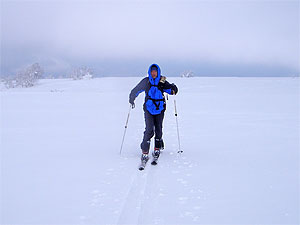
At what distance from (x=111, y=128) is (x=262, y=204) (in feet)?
24.8

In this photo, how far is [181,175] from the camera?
5.32m

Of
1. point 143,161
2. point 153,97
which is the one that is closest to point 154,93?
point 153,97

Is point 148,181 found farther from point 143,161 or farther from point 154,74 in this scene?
point 154,74

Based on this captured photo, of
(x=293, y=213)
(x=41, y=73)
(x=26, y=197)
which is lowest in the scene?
(x=293, y=213)

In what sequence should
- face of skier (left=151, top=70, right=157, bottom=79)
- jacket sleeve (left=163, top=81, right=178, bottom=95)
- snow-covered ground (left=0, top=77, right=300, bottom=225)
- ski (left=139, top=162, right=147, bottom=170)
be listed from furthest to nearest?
jacket sleeve (left=163, top=81, right=178, bottom=95) < face of skier (left=151, top=70, right=157, bottom=79) < ski (left=139, top=162, right=147, bottom=170) < snow-covered ground (left=0, top=77, right=300, bottom=225)

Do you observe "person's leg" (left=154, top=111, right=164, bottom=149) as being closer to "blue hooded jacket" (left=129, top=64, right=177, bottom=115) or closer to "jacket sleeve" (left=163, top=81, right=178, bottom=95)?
"blue hooded jacket" (left=129, top=64, right=177, bottom=115)

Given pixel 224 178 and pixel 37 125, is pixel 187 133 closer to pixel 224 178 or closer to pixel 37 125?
pixel 224 178

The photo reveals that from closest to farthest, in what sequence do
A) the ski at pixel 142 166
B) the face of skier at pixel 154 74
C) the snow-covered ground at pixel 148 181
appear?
the snow-covered ground at pixel 148 181
the ski at pixel 142 166
the face of skier at pixel 154 74

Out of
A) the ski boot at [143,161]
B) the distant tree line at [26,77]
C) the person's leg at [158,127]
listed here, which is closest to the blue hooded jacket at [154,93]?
the person's leg at [158,127]

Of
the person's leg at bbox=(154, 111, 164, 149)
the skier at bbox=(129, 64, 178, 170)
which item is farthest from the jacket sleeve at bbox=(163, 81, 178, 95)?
the person's leg at bbox=(154, 111, 164, 149)

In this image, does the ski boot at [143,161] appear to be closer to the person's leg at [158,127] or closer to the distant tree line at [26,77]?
the person's leg at [158,127]

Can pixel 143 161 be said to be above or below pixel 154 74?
below

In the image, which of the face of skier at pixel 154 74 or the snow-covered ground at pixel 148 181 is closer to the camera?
the snow-covered ground at pixel 148 181

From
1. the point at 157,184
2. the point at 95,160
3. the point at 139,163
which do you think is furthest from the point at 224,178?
the point at 95,160
